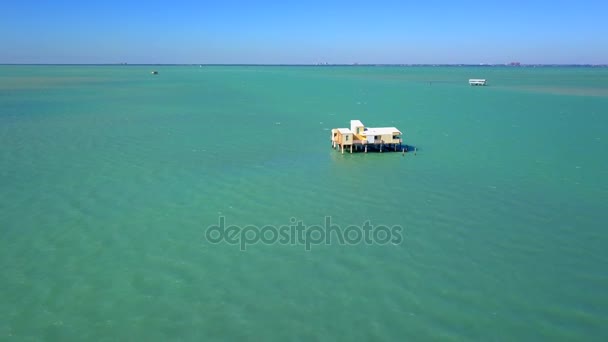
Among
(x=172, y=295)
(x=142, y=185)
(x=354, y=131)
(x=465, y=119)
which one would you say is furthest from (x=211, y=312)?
(x=465, y=119)

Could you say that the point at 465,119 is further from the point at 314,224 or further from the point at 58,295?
the point at 58,295

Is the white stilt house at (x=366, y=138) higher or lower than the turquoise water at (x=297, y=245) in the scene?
higher

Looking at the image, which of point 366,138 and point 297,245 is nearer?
point 297,245

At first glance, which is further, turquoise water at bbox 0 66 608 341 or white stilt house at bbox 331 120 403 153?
white stilt house at bbox 331 120 403 153

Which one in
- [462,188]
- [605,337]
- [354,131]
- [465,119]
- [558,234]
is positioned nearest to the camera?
[605,337]

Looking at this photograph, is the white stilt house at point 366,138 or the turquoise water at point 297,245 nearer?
the turquoise water at point 297,245

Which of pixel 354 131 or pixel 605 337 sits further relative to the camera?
pixel 354 131

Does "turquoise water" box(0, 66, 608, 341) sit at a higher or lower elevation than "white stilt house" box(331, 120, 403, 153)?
lower

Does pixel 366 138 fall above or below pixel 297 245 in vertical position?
above
